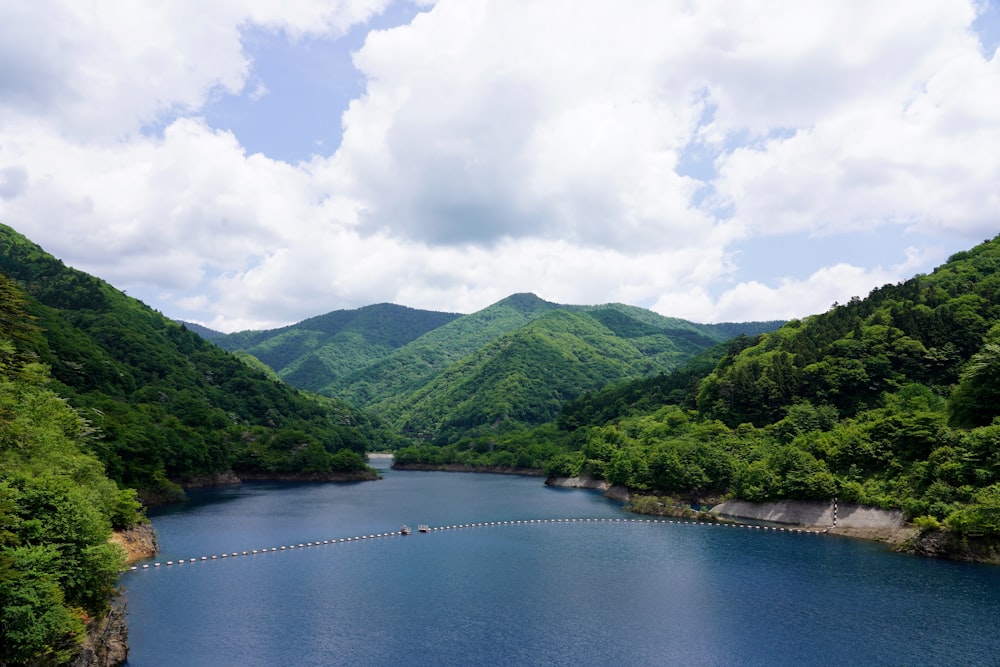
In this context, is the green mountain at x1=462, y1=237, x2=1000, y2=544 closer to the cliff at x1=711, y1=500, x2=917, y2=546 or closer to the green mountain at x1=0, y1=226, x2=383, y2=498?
the cliff at x1=711, y1=500, x2=917, y2=546

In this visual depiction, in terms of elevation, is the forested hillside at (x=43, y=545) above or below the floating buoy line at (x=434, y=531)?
above

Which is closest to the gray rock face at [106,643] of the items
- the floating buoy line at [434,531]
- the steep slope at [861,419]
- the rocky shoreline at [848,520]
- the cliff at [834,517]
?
the floating buoy line at [434,531]

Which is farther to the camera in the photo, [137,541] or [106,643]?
[137,541]

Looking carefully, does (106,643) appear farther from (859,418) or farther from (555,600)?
(859,418)

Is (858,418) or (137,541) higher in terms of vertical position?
(858,418)

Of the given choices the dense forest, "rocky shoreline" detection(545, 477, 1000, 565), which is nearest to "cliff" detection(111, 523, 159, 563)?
"rocky shoreline" detection(545, 477, 1000, 565)

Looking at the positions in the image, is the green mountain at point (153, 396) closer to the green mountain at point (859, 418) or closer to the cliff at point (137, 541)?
the cliff at point (137, 541)

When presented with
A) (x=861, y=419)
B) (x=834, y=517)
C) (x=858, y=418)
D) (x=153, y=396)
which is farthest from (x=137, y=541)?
(x=861, y=419)
